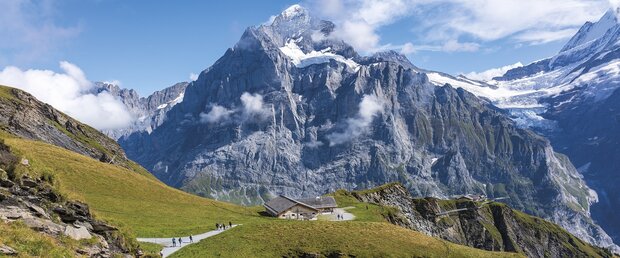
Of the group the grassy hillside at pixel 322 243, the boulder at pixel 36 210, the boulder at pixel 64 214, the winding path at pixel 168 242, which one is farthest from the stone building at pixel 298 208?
the boulder at pixel 36 210

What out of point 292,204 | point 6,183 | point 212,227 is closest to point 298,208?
point 292,204

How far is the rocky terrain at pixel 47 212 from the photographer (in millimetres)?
25484

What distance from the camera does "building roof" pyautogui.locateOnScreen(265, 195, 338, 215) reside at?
373 ft

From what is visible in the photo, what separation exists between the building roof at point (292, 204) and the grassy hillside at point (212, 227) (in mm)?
15218

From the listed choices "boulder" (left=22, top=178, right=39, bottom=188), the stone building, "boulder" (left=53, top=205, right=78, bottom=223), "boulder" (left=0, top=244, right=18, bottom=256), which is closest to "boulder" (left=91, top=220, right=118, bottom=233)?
"boulder" (left=53, top=205, right=78, bottom=223)

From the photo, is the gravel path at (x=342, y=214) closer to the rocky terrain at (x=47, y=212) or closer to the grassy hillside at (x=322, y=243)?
the grassy hillside at (x=322, y=243)

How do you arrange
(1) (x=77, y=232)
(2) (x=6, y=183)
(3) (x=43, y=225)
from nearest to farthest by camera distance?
(3) (x=43, y=225)
(2) (x=6, y=183)
(1) (x=77, y=232)

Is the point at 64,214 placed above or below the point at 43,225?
above

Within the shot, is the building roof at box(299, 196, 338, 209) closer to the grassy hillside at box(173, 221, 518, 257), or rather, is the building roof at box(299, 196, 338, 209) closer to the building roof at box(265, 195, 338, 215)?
the building roof at box(265, 195, 338, 215)

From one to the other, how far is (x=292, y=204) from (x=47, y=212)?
89.0 m

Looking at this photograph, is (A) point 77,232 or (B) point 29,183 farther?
(B) point 29,183

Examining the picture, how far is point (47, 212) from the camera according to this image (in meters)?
27.6

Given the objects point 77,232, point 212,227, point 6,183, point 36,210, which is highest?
point 6,183

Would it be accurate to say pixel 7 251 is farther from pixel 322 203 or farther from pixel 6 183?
pixel 322 203
